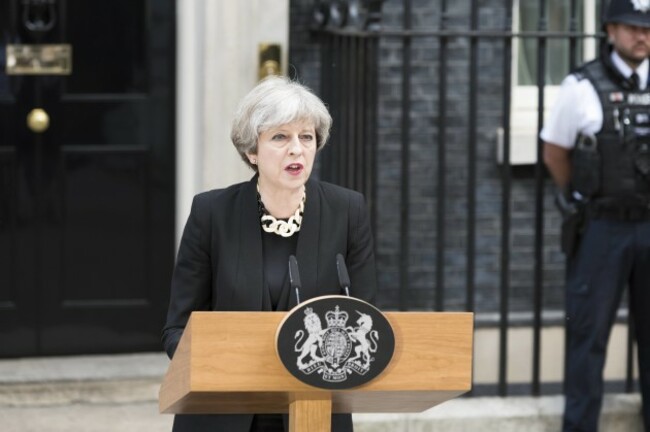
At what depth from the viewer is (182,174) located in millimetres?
7309

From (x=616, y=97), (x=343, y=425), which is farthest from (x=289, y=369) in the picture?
(x=616, y=97)

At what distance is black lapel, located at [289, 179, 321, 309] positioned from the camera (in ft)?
13.5

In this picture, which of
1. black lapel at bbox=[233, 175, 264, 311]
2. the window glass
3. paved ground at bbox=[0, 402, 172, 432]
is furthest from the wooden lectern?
the window glass

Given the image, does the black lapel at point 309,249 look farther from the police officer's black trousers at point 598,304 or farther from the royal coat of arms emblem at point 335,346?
the police officer's black trousers at point 598,304

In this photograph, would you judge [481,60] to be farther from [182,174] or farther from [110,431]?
[110,431]

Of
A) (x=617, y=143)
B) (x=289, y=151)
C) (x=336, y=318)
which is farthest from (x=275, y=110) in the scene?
(x=617, y=143)

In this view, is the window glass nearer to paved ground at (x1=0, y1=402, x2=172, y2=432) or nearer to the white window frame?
the white window frame

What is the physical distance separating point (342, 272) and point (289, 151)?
32 centimetres

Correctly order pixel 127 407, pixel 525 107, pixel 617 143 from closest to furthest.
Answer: pixel 617 143, pixel 127 407, pixel 525 107

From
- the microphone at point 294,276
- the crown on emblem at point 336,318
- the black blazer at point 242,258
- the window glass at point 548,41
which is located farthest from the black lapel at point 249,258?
the window glass at point 548,41

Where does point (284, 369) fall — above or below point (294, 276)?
below

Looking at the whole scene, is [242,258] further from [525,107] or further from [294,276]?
[525,107]

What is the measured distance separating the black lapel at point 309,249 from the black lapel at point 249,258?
9cm

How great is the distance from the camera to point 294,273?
3953mm
